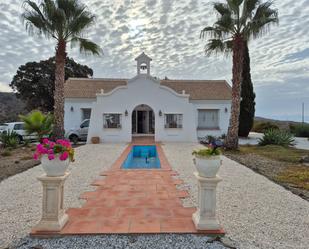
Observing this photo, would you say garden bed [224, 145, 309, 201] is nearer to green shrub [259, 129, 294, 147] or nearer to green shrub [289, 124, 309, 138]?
green shrub [259, 129, 294, 147]

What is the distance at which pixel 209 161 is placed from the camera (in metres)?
4.29

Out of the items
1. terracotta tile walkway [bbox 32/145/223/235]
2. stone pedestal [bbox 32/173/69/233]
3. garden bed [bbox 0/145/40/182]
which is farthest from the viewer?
garden bed [bbox 0/145/40/182]

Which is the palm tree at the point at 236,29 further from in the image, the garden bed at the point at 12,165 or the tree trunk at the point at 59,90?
the garden bed at the point at 12,165

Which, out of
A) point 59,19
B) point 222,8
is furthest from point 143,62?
point 222,8

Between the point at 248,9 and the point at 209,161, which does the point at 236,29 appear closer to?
the point at 248,9

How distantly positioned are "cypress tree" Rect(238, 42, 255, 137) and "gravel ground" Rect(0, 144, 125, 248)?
19789 mm

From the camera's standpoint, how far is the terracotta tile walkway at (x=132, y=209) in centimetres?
453

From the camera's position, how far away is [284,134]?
19.3 m

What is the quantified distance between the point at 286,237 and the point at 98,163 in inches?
346

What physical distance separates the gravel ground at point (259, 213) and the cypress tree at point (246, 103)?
18.6 m

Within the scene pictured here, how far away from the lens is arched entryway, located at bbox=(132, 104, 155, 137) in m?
25.0

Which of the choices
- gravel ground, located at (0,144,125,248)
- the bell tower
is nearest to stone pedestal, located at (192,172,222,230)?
gravel ground, located at (0,144,125,248)

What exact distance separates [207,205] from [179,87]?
76.2 ft

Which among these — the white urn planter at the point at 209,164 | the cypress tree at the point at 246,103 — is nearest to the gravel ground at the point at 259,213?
the white urn planter at the point at 209,164
